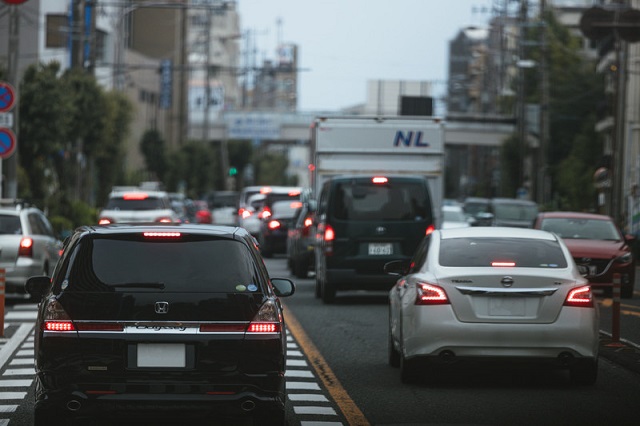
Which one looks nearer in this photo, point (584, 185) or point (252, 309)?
point (252, 309)

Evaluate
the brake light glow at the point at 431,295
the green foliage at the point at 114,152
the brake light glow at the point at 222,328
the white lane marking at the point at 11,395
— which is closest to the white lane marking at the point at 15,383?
the white lane marking at the point at 11,395

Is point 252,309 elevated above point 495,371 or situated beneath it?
elevated above

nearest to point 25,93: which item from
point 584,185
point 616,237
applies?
point 616,237

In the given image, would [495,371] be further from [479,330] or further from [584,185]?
[584,185]

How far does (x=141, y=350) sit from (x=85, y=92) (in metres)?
45.5

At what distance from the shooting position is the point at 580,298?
1296 cm

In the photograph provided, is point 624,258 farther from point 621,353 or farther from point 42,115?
point 42,115

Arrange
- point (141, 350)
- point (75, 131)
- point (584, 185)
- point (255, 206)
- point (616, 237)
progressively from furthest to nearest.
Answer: point (584, 185) → point (75, 131) → point (255, 206) → point (616, 237) → point (141, 350)

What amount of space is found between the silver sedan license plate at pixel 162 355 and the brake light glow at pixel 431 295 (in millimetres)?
4098

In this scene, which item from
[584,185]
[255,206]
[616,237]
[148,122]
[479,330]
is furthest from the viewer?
[148,122]

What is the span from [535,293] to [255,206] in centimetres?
3325

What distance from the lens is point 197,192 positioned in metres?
115

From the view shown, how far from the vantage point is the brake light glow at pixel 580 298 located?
12906mm

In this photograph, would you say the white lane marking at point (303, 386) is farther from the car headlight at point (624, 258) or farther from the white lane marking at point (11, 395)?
the car headlight at point (624, 258)
